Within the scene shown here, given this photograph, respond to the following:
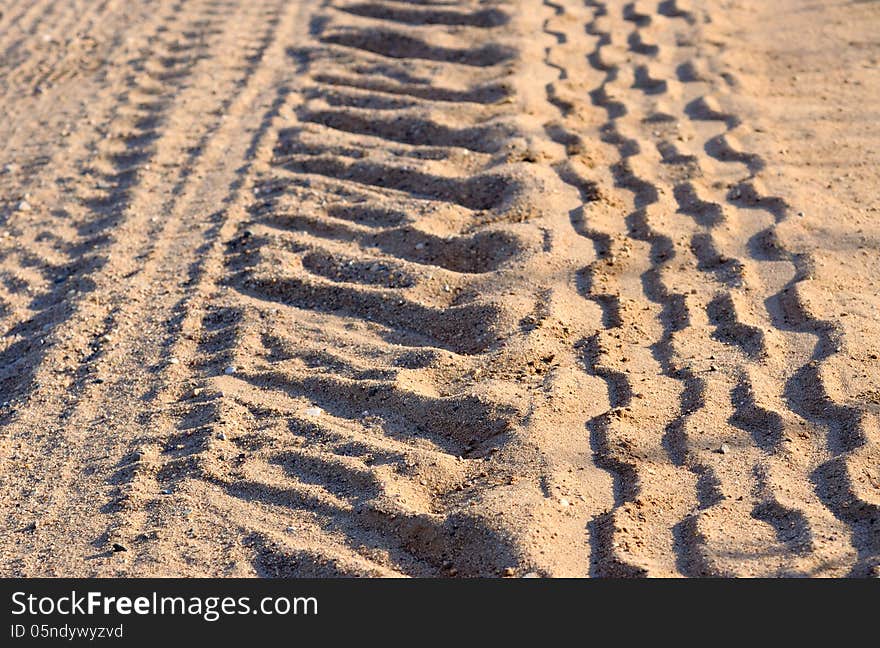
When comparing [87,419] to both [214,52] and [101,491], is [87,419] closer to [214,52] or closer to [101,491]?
Result: [101,491]

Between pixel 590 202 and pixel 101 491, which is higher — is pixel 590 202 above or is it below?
above

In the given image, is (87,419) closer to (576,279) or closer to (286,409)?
(286,409)

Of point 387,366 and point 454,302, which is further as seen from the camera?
point 454,302

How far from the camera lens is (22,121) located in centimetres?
570

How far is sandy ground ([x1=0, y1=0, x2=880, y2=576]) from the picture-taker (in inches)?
116

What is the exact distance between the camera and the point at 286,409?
3.45 m

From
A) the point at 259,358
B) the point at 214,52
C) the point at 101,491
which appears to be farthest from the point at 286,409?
the point at 214,52

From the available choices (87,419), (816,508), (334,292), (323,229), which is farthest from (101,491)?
(816,508)

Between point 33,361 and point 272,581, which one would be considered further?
point 33,361

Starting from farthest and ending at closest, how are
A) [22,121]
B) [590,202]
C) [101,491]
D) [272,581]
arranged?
1. [22,121]
2. [590,202]
3. [101,491]
4. [272,581]

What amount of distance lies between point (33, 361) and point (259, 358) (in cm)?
78

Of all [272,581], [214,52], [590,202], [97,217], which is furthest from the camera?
[214,52]

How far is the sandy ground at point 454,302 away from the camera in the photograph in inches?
116

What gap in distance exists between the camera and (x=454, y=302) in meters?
3.89
